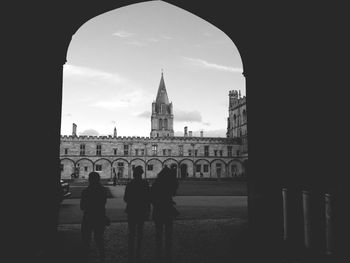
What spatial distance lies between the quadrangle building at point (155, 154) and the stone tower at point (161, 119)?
25.8 m

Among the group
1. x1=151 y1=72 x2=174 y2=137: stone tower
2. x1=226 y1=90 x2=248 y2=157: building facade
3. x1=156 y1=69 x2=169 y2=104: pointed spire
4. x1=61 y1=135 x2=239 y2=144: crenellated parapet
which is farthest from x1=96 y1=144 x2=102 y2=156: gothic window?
x1=156 y1=69 x2=169 y2=104: pointed spire

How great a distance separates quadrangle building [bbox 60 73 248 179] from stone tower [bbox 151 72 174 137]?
25.8 m

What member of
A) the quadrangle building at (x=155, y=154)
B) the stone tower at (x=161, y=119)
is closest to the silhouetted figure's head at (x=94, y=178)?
the quadrangle building at (x=155, y=154)

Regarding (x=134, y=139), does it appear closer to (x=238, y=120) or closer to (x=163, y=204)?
(x=238, y=120)

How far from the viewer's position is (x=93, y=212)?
506 centimetres

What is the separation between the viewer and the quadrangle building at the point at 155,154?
53.5 m

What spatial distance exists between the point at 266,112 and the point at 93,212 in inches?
177

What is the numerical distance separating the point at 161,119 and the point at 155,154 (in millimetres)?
28022

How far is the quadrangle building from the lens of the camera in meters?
53.5

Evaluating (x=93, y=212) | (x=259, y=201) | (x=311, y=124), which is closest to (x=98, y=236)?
(x=93, y=212)

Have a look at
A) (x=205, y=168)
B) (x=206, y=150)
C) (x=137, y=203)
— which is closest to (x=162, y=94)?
(x=206, y=150)

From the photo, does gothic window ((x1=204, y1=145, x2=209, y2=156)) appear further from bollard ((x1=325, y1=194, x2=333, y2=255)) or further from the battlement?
bollard ((x1=325, y1=194, x2=333, y2=255))

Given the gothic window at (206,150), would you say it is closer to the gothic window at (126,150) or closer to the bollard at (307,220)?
the gothic window at (126,150)

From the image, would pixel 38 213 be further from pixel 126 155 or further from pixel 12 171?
pixel 126 155
